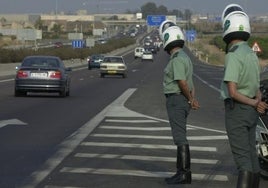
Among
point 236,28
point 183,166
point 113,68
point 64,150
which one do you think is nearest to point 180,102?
point 183,166

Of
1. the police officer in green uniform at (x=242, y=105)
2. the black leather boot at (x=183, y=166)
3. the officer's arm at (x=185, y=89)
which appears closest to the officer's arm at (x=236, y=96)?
the police officer in green uniform at (x=242, y=105)

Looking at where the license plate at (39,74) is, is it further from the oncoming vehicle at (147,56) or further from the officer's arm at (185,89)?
the oncoming vehicle at (147,56)

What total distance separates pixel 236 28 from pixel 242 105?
2.57ft

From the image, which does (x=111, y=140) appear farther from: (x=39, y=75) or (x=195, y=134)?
(x=39, y=75)

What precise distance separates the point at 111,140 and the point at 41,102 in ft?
32.1

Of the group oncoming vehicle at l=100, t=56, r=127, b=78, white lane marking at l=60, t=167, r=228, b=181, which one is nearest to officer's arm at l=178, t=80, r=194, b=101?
white lane marking at l=60, t=167, r=228, b=181

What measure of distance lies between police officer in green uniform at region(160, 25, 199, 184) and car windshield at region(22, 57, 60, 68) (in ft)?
54.8

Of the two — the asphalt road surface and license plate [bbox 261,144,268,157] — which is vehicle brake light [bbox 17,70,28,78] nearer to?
the asphalt road surface

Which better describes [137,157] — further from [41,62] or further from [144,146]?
[41,62]

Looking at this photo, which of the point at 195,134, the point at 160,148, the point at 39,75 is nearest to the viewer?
the point at 160,148

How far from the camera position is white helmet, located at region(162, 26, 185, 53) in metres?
9.35

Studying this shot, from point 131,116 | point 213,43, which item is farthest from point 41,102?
point 213,43

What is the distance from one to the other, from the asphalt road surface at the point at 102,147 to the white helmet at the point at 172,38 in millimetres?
1798

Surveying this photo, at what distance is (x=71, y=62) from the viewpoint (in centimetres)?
8438
